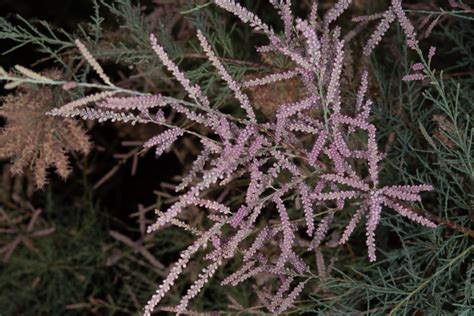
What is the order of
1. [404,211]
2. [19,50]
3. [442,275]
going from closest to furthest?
[404,211] < [442,275] < [19,50]

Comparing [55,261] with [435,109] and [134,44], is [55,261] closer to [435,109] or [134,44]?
[134,44]

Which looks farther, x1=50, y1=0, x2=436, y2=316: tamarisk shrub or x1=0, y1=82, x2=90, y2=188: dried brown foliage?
x1=0, y1=82, x2=90, y2=188: dried brown foliage

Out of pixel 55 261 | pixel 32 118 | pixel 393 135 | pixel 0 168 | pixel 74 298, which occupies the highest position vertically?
pixel 32 118

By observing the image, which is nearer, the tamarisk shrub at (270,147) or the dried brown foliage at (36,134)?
the tamarisk shrub at (270,147)

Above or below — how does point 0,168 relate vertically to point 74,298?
above

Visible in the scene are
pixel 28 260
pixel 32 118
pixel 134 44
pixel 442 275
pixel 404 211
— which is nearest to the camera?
pixel 404 211

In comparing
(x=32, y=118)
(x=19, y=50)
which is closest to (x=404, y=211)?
(x=32, y=118)

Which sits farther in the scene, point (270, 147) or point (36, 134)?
point (36, 134)

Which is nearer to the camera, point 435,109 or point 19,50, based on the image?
point 435,109
